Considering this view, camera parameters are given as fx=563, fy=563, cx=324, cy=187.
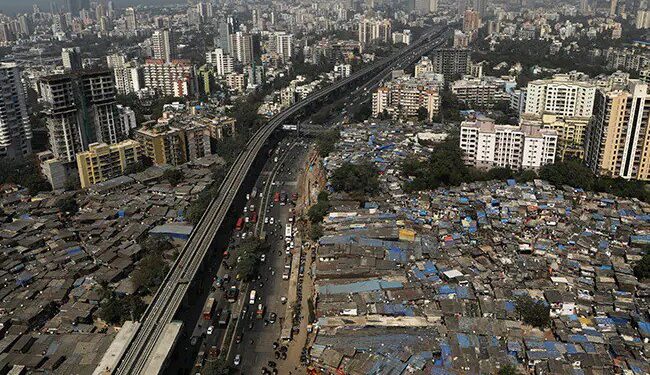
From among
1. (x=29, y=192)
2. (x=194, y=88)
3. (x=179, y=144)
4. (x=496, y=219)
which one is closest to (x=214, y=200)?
(x=179, y=144)

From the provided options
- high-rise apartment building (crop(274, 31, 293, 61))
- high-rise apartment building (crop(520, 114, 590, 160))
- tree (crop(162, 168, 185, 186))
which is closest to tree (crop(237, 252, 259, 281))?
tree (crop(162, 168, 185, 186))

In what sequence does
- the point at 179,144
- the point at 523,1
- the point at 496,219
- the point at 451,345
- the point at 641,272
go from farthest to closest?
the point at 523,1
the point at 179,144
the point at 496,219
the point at 641,272
the point at 451,345

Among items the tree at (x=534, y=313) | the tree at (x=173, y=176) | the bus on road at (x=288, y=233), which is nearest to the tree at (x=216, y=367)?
the bus on road at (x=288, y=233)

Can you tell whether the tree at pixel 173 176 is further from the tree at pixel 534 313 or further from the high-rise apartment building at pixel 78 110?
the tree at pixel 534 313

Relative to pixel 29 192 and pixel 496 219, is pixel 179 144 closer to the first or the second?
pixel 29 192

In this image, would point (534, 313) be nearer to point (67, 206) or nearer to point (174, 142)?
point (67, 206)

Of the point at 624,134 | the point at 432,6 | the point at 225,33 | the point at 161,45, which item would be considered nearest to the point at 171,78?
the point at 161,45
